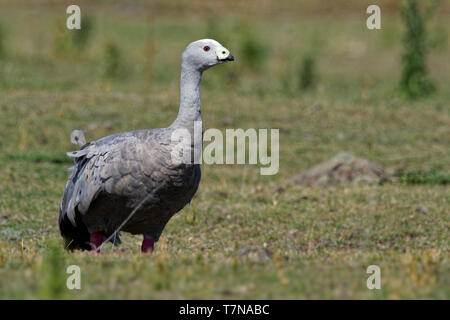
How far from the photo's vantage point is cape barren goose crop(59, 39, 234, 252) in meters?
7.33

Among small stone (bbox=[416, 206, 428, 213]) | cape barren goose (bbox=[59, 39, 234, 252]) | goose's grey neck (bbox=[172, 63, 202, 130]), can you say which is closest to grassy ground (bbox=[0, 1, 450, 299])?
small stone (bbox=[416, 206, 428, 213])

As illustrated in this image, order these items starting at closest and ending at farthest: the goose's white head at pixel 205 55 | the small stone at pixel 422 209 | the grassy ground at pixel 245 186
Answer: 1. the grassy ground at pixel 245 186
2. the goose's white head at pixel 205 55
3. the small stone at pixel 422 209

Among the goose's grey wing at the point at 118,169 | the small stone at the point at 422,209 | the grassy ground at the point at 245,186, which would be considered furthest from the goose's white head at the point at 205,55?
the small stone at the point at 422,209

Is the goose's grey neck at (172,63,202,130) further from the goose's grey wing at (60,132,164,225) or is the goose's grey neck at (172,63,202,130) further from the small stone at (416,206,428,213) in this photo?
the small stone at (416,206,428,213)

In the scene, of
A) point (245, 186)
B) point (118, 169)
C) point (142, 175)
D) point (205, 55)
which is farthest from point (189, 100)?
point (245, 186)

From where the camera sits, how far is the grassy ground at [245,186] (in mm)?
5777

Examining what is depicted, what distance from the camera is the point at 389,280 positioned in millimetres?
5801

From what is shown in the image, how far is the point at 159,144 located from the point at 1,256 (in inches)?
67.7

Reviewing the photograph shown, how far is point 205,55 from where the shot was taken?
7.59 m

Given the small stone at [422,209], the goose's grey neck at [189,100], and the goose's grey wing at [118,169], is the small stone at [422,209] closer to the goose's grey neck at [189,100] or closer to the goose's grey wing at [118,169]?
the goose's grey neck at [189,100]

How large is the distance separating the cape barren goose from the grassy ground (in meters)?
0.55

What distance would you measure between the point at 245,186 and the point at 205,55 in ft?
20.0

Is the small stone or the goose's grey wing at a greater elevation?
the goose's grey wing
